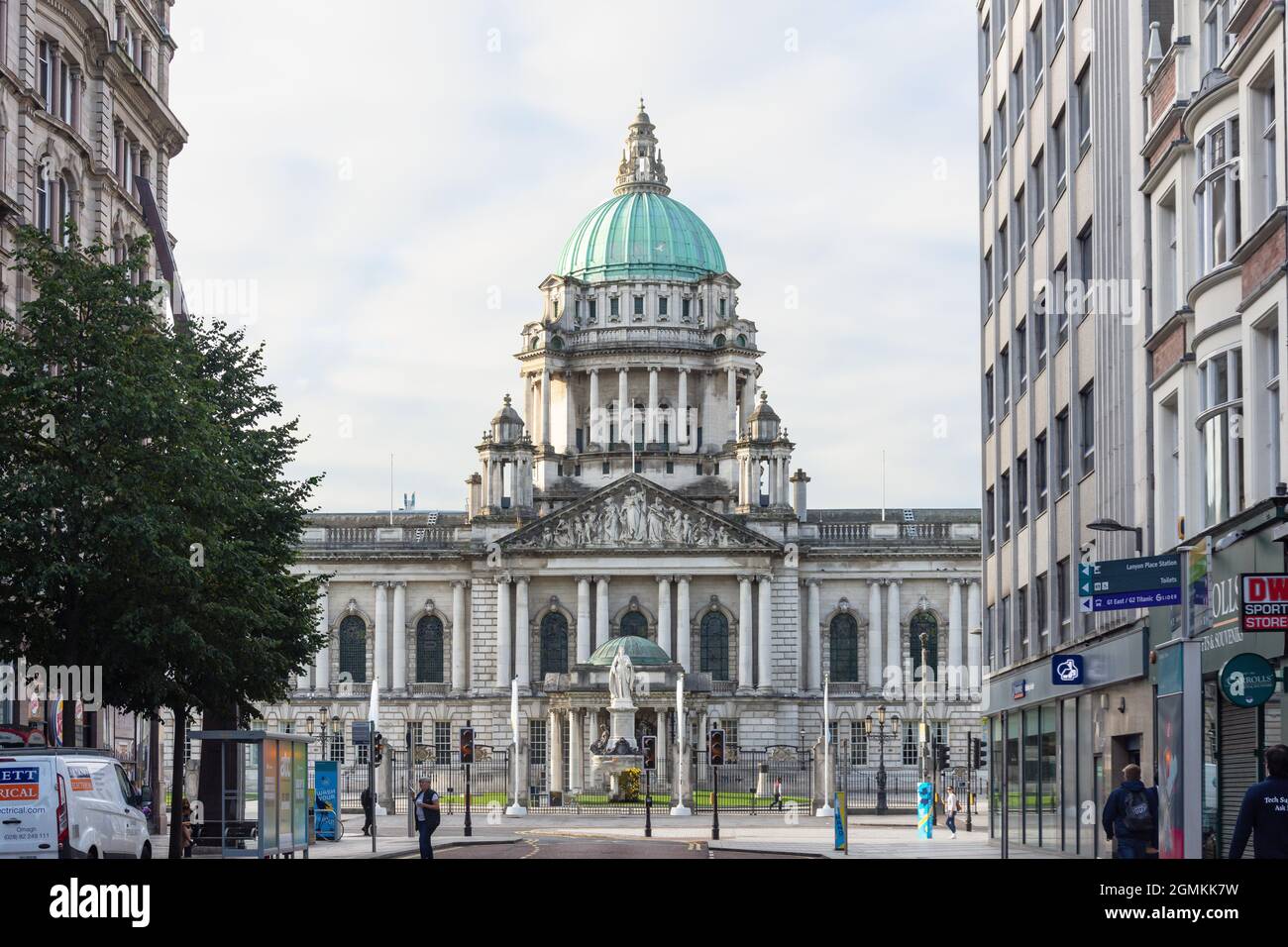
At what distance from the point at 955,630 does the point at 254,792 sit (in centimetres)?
8012

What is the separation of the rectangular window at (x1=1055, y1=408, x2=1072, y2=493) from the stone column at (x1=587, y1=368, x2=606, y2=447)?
83808mm

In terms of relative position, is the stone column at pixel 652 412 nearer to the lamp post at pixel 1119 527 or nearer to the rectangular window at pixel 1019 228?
the rectangular window at pixel 1019 228

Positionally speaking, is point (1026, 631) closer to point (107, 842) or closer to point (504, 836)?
point (504, 836)

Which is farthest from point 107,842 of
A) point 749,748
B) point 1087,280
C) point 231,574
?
point 749,748

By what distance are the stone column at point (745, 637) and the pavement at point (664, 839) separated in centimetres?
3596

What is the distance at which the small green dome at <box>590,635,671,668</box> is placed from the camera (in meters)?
95.8

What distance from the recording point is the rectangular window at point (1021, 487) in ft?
149

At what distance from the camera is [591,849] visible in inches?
1828

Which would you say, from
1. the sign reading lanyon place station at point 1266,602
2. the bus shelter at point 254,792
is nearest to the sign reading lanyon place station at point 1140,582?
the sign reading lanyon place station at point 1266,602

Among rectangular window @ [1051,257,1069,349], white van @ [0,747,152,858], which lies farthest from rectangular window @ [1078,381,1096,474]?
white van @ [0,747,152,858]

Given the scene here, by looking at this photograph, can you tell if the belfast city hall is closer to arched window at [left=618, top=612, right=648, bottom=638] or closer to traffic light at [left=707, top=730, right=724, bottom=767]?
arched window at [left=618, top=612, right=648, bottom=638]

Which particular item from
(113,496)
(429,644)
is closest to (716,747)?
(113,496)

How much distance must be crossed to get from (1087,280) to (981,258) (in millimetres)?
14545

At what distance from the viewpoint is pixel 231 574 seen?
→ 1490 inches
